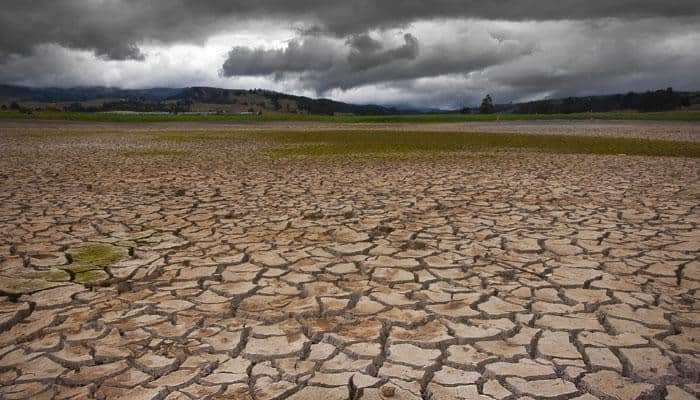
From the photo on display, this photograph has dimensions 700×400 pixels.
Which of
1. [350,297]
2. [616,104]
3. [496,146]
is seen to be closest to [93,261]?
[350,297]

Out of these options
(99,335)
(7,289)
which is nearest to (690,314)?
(99,335)

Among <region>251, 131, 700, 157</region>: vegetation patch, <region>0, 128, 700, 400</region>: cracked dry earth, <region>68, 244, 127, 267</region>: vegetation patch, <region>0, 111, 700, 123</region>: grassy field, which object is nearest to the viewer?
<region>0, 128, 700, 400</region>: cracked dry earth

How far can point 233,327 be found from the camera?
9.42ft

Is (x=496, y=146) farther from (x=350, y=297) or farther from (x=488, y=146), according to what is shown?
(x=350, y=297)

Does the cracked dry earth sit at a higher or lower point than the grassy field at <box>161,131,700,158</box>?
lower

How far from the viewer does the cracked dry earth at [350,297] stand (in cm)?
233

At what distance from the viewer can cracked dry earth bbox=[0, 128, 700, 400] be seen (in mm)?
2334

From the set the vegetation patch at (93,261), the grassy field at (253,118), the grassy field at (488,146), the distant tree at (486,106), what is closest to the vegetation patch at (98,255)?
the vegetation patch at (93,261)

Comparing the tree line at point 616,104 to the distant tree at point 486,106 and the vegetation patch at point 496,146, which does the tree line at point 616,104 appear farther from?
the vegetation patch at point 496,146

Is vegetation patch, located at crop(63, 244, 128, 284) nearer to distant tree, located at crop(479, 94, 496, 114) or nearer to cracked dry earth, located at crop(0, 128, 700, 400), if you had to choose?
cracked dry earth, located at crop(0, 128, 700, 400)

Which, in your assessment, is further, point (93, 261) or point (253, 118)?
point (253, 118)

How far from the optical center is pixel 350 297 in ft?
10.9

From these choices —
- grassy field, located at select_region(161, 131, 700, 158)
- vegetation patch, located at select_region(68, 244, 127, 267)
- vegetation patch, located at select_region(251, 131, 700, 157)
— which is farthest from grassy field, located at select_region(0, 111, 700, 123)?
vegetation patch, located at select_region(68, 244, 127, 267)

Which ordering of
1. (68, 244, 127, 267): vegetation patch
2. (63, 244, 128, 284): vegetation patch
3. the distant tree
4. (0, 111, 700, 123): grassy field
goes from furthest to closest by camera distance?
the distant tree → (0, 111, 700, 123): grassy field → (68, 244, 127, 267): vegetation patch → (63, 244, 128, 284): vegetation patch
